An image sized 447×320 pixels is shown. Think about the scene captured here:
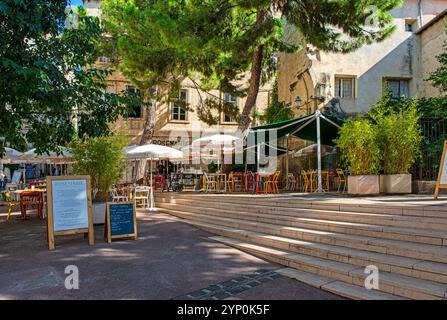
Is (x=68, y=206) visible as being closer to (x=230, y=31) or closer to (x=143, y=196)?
(x=143, y=196)

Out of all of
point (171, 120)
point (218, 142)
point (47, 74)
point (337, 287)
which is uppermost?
point (171, 120)

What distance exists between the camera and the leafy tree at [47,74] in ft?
20.2

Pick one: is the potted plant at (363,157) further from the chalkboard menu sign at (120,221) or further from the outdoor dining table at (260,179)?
the chalkboard menu sign at (120,221)

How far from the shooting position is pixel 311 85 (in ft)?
50.8

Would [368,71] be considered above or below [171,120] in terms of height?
above

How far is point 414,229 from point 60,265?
17.6ft

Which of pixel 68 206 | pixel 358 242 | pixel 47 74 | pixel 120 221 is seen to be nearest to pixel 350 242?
pixel 358 242

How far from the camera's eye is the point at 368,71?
15.8 meters

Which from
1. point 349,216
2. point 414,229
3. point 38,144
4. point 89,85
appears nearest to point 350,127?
point 349,216

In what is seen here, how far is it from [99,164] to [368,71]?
1203 cm

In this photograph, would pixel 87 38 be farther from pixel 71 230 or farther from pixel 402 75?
pixel 402 75

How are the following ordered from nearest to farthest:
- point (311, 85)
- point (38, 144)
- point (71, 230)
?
point (71, 230) → point (38, 144) → point (311, 85)

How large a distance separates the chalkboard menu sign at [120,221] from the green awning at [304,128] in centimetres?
587
